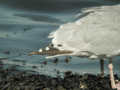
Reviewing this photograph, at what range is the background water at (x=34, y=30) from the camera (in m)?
9.49

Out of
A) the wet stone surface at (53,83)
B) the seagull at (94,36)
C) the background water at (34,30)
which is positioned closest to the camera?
the seagull at (94,36)

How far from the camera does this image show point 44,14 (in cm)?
1563

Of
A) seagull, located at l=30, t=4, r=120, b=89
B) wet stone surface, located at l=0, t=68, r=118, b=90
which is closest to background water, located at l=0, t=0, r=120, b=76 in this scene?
seagull, located at l=30, t=4, r=120, b=89

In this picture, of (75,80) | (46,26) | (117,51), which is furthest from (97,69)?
(46,26)

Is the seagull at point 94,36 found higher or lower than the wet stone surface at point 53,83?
higher

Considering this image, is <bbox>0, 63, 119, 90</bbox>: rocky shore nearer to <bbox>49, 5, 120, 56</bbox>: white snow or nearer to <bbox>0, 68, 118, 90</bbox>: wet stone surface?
<bbox>0, 68, 118, 90</bbox>: wet stone surface

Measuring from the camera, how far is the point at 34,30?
524 inches

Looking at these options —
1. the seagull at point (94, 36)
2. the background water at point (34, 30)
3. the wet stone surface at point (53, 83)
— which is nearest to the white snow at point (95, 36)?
the seagull at point (94, 36)

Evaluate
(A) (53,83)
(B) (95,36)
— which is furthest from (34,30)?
(B) (95,36)

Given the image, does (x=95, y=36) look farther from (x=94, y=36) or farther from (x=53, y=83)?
(x=53, y=83)

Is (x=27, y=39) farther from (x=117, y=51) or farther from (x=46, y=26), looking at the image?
(x=117, y=51)

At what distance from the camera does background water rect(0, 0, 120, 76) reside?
9492mm

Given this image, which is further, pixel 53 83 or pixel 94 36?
pixel 53 83

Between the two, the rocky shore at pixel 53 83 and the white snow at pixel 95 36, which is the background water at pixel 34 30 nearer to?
the white snow at pixel 95 36
